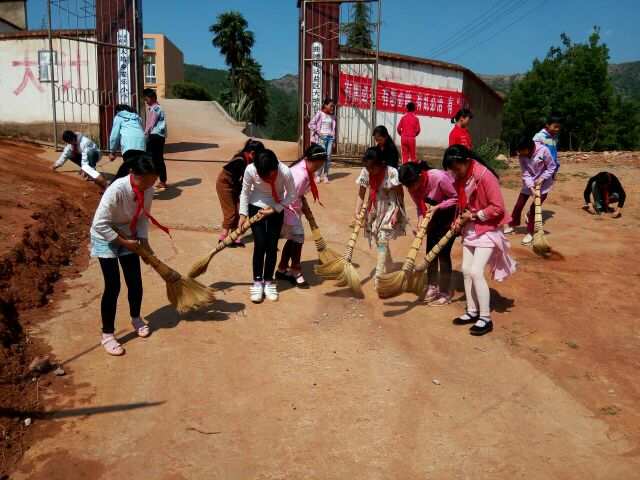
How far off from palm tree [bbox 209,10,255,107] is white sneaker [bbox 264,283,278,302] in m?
32.2

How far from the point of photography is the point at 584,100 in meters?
26.3

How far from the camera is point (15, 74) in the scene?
1188cm

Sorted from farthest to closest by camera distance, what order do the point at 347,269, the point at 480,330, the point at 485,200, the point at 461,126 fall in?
the point at 461,126, the point at 347,269, the point at 480,330, the point at 485,200

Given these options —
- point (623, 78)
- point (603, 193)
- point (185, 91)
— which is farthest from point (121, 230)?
point (623, 78)

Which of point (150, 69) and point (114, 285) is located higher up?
point (150, 69)

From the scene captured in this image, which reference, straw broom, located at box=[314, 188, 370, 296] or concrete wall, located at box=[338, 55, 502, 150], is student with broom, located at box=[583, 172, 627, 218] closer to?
concrete wall, located at box=[338, 55, 502, 150]

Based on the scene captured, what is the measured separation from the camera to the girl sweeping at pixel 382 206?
5.30 meters

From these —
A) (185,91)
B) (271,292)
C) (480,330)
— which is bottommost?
(480,330)

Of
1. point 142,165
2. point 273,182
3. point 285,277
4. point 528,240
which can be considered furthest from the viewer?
point 528,240

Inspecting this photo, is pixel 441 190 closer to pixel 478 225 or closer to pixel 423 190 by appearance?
pixel 423 190

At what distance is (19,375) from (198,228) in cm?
394

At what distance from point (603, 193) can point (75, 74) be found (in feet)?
35.4

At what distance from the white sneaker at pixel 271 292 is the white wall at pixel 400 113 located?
→ 803 centimetres

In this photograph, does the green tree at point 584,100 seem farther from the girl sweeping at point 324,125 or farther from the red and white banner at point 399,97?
the girl sweeping at point 324,125
